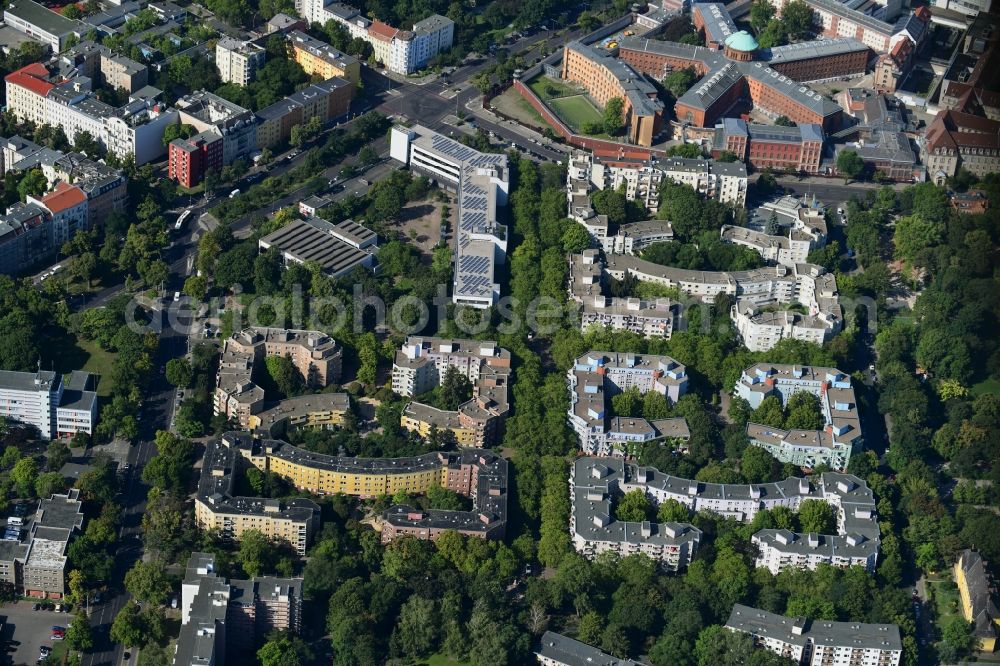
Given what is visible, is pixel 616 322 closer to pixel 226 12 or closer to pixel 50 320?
pixel 50 320

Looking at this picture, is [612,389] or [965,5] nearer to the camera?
[612,389]

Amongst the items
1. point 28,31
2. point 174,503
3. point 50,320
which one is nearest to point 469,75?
point 28,31

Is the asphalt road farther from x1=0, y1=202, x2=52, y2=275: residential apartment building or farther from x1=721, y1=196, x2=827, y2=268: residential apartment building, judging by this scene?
x1=0, y1=202, x2=52, y2=275: residential apartment building

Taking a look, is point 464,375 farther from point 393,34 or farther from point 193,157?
point 393,34

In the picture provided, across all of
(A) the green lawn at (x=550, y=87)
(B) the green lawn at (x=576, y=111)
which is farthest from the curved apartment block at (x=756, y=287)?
(A) the green lawn at (x=550, y=87)

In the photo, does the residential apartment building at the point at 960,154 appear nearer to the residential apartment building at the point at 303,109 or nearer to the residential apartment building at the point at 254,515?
the residential apartment building at the point at 303,109

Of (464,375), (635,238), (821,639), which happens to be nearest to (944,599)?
(821,639)
